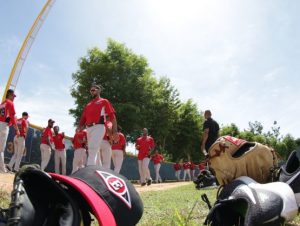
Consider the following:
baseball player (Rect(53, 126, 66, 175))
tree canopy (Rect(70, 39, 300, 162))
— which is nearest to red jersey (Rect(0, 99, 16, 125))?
baseball player (Rect(53, 126, 66, 175))

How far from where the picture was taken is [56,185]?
120cm

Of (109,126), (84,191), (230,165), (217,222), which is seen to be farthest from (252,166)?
(109,126)

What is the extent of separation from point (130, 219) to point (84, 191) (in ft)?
0.82

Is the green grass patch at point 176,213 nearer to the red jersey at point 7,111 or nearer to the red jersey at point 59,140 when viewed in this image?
the red jersey at point 7,111

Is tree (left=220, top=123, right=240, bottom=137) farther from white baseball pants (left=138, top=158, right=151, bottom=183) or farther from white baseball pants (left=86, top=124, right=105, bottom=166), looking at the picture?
white baseball pants (left=86, top=124, right=105, bottom=166)

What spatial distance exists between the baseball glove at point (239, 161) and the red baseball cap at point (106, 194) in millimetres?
1510

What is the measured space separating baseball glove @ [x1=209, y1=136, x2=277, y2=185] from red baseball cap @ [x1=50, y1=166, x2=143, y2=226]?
4.95ft

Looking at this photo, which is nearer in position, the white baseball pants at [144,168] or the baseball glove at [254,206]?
the baseball glove at [254,206]

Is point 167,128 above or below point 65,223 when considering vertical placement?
above

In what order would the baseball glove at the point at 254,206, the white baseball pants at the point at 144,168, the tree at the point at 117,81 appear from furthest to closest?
the tree at the point at 117,81, the white baseball pants at the point at 144,168, the baseball glove at the point at 254,206

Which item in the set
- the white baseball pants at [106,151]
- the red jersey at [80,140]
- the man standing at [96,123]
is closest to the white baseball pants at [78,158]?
the red jersey at [80,140]

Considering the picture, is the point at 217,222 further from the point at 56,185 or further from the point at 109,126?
the point at 109,126

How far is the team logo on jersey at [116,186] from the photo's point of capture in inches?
56.5

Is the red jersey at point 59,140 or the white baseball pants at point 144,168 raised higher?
the red jersey at point 59,140
